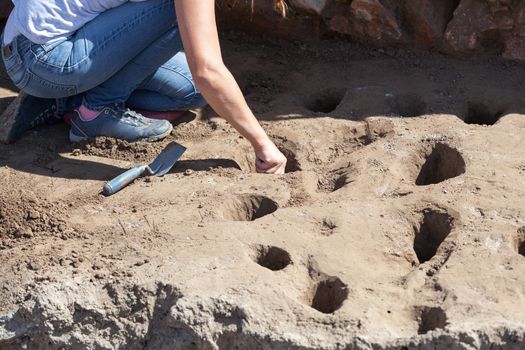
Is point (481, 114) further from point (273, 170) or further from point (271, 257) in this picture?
point (271, 257)

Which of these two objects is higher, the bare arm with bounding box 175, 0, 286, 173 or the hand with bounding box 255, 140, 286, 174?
the bare arm with bounding box 175, 0, 286, 173

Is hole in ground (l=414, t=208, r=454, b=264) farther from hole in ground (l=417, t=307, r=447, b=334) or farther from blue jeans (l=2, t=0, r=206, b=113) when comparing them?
blue jeans (l=2, t=0, r=206, b=113)

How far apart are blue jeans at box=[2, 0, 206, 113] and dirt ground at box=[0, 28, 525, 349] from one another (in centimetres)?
23

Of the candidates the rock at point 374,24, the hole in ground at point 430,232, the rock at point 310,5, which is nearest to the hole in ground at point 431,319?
the hole in ground at point 430,232

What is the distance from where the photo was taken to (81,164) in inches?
142

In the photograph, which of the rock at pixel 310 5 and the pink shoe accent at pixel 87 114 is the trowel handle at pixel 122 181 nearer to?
the pink shoe accent at pixel 87 114

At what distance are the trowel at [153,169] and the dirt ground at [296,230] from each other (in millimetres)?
38

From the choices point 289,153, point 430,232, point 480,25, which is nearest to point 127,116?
point 289,153

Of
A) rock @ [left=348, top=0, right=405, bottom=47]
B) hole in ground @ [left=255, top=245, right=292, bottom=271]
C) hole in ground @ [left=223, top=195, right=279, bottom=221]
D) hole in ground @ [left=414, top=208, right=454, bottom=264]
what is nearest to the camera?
hole in ground @ [left=255, top=245, right=292, bottom=271]

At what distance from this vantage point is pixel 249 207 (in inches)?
128

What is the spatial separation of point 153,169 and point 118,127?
0.35 meters

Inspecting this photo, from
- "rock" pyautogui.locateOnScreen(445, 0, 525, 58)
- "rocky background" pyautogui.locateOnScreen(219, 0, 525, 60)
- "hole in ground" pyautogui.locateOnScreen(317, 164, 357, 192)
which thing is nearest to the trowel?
"hole in ground" pyautogui.locateOnScreen(317, 164, 357, 192)

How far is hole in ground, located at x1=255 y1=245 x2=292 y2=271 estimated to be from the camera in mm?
2943

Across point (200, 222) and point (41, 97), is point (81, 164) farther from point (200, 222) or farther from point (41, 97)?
point (200, 222)
